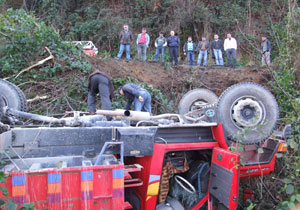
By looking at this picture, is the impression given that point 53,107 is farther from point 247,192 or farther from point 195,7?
point 195,7

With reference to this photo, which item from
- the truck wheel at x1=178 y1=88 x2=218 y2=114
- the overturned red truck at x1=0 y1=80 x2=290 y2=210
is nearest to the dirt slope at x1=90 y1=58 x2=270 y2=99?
the truck wheel at x1=178 y1=88 x2=218 y2=114

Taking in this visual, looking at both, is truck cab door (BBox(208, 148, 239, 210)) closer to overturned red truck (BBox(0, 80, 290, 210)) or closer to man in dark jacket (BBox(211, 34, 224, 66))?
overturned red truck (BBox(0, 80, 290, 210))

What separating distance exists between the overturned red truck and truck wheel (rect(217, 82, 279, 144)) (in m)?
0.01

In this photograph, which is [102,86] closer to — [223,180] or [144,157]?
[144,157]

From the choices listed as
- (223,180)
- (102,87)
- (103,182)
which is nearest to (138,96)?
(102,87)

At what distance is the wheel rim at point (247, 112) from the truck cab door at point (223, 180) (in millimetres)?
452

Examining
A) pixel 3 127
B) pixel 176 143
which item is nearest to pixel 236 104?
pixel 176 143

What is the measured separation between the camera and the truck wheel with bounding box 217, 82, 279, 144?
3330 mm

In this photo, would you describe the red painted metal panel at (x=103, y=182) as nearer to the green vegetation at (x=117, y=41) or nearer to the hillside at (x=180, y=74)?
the green vegetation at (x=117, y=41)

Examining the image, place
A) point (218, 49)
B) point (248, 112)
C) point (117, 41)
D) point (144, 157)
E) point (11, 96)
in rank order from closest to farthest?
point (144, 157), point (248, 112), point (11, 96), point (218, 49), point (117, 41)

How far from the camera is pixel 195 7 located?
18375 mm

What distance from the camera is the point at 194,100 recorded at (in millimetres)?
5309

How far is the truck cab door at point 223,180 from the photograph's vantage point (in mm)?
2906

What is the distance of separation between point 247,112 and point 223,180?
35.1 inches
